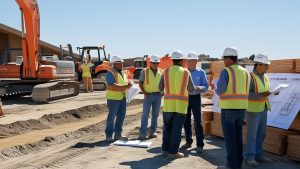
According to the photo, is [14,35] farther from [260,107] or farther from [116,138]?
[260,107]

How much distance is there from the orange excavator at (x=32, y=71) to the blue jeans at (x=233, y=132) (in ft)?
38.5

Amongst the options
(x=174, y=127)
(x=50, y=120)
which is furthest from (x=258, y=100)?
(x=50, y=120)

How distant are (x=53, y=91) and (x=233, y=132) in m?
12.6

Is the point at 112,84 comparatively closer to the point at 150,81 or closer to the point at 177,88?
the point at 150,81

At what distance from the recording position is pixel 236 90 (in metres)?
6.55

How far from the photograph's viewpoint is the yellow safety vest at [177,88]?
741cm

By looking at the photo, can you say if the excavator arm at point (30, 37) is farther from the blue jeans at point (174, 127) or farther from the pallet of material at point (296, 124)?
the pallet of material at point (296, 124)

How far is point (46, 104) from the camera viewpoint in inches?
682

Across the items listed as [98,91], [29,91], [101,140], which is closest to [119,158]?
[101,140]

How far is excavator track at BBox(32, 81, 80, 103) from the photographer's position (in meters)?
17.0

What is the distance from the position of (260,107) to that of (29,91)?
1334cm

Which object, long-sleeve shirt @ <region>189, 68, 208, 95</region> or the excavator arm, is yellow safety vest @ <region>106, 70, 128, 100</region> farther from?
the excavator arm

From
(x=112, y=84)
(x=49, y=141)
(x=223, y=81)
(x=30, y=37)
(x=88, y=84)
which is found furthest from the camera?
(x=88, y=84)

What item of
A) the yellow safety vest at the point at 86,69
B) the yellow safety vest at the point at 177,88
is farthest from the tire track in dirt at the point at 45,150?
the yellow safety vest at the point at 86,69
